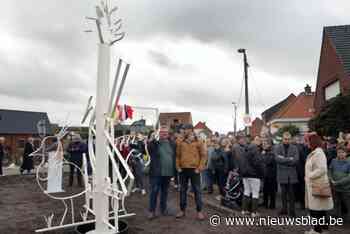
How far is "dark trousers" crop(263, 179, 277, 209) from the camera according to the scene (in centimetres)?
705

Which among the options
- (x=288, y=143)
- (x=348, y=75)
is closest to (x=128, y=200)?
(x=288, y=143)

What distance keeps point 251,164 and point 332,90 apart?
619 inches

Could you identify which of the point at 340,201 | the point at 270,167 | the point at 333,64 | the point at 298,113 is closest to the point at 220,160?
the point at 270,167

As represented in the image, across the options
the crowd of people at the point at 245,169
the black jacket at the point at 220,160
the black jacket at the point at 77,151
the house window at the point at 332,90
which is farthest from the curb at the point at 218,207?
the house window at the point at 332,90

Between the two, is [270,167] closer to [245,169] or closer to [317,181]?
[245,169]

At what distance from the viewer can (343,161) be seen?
5.83 m

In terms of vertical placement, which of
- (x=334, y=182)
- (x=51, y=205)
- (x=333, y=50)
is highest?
(x=333, y=50)

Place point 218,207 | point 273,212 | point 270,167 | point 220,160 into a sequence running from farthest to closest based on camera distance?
point 220,160, point 270,167, point 218,207, point 273,212

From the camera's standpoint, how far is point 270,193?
23.5 ft

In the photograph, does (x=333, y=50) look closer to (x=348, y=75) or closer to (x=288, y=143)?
(x=348, y=75)

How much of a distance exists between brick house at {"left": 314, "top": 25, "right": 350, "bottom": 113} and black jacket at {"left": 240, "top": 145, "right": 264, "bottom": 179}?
1284 centimetres

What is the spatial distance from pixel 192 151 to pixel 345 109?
904 centimetres

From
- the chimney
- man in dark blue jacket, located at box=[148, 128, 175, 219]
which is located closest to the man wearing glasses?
man in dark blue jacket, located at box=[148, 128, 175, 219]

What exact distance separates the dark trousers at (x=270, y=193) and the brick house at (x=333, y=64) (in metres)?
11.9
